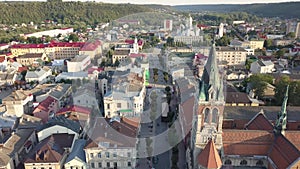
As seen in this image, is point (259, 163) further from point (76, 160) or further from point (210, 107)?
point (76, 160)

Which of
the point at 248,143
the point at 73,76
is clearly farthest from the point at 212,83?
the point at 73,76

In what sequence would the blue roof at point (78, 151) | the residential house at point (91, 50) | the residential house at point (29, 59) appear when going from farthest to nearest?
1. the residential house at point (91, 50)
2. the residential house at point (29, 59)
3. the blue roof at point (78, 151)

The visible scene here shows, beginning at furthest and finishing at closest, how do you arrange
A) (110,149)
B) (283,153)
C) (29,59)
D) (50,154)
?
1. (29,59)
2. (110,149)
3. (50,154)
4. (283,153)

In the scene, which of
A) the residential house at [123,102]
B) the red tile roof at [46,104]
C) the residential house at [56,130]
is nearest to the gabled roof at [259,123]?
the residential house at [123,102]

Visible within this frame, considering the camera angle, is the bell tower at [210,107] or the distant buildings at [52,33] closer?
the bell tower at [210,107]

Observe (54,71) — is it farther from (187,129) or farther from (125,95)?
(187,129)

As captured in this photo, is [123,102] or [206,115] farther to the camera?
[123,102]

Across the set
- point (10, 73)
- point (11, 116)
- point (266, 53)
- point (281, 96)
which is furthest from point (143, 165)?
point (266, 53)

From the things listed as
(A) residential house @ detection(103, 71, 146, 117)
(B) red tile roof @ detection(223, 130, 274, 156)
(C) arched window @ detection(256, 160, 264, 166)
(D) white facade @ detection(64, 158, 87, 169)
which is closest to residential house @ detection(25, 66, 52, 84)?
(A) residential house @ detection(103, 71, 146, 117)

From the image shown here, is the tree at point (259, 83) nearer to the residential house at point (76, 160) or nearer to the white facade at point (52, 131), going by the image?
the white facade at point (52, 131)
